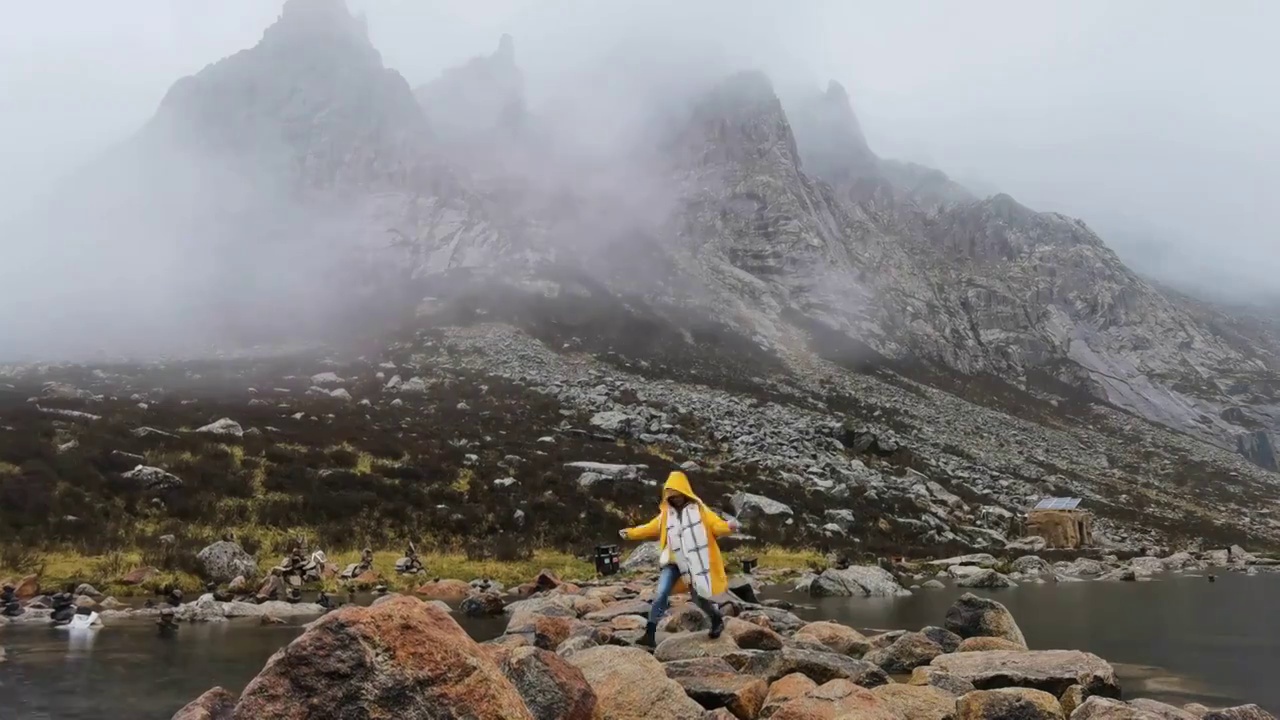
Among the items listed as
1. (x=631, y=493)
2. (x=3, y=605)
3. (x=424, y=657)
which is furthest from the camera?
(x=631, y=493)

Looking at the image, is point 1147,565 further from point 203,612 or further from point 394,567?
point 203,612

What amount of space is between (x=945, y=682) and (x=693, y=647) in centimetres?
277

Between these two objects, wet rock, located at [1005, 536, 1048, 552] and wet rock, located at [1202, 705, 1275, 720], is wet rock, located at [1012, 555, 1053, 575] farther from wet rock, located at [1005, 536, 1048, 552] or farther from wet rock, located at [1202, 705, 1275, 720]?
wet rock, located at [1202, 705, 1275, 720]

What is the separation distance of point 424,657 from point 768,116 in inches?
5488

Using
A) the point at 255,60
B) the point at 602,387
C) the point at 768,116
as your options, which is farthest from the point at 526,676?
the point at 255,60

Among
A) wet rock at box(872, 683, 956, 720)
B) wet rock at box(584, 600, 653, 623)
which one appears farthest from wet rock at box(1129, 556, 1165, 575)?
wet rock at box(872, 683, 956, 720)

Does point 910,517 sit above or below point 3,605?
below

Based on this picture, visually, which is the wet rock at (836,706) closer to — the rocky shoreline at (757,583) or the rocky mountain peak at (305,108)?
the rocky shoreline at (757,583)

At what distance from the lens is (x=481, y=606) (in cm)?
1530

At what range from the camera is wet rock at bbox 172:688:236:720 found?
5.33 metres

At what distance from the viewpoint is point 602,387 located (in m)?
59.5

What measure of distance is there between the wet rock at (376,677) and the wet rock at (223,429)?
31.8 m

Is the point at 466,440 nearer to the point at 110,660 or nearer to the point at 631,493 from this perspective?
the point at 631,493

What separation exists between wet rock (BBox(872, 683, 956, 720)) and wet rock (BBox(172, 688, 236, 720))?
5.37m
